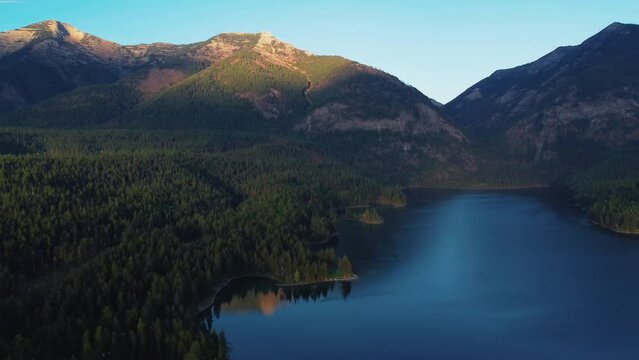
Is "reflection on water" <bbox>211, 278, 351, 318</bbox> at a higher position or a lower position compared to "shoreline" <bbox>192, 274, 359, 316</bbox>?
lower

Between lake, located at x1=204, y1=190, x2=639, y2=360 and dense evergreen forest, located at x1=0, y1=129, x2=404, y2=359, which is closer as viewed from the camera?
dense evergreen forest, located at x1=0, y1=129, x2=404, y2=359

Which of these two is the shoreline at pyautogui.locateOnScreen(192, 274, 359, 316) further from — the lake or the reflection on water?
the lake

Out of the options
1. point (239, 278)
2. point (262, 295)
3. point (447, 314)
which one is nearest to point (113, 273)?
point (262, 295)

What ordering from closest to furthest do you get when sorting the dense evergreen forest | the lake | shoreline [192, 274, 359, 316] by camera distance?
the dense evergreen forest < the lake < shoreline [192, 274, 359, 316]

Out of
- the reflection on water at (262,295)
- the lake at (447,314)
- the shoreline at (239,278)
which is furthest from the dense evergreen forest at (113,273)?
the lake at (447,314)

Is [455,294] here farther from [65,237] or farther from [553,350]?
[65,237]

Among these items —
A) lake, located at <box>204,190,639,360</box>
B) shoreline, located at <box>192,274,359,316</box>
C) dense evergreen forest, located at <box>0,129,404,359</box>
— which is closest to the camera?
dense evergreen forest, located at <box>0,129,404,359</box>

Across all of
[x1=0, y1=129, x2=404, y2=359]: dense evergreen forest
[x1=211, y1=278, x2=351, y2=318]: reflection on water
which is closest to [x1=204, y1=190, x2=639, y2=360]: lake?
[x1=211, y1=278, x2=351, y2=318]: reflection on water

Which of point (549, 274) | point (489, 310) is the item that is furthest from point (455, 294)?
point (549, 274)

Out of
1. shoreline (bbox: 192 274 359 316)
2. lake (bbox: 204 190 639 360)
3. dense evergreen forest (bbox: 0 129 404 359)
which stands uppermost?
dense evergreen forest (bbox: 0 129 404 359)

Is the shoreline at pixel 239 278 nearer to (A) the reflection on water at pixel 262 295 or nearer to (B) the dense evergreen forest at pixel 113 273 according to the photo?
(A) the reflection on water at pixel 262 295
